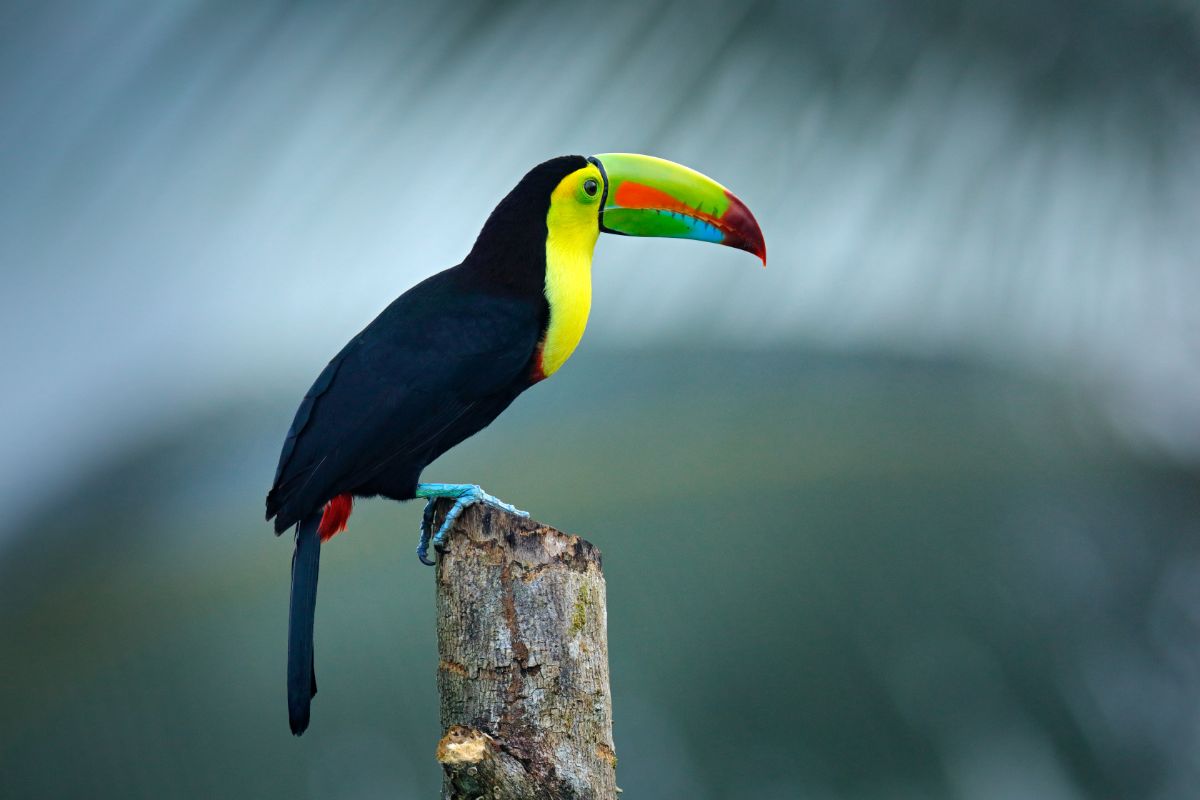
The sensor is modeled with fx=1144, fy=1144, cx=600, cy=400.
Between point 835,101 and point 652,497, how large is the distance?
6.06ft

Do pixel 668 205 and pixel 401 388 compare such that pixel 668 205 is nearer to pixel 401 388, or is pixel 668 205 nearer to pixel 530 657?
pixel 401 388

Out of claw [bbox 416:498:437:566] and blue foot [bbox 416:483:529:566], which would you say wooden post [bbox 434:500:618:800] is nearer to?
blue foot [bbox 416:483:529:566]

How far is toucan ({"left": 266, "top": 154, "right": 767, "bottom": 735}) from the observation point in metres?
2.34

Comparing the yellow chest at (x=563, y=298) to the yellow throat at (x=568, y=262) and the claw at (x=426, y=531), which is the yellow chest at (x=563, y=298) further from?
the claw at (x=426, y=531)

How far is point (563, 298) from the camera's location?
2.62m

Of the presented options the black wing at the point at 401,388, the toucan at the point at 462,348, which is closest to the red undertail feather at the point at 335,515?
the toucan at the point at 462,348

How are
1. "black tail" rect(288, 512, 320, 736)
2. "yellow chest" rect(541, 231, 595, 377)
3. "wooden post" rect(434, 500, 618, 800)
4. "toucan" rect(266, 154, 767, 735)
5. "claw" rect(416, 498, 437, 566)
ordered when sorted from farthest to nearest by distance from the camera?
1. "yellow chest" rect(541, 231, 595, 377)
2. "claw" rect(416, 498, 437, 566)
3. "toucan" rect(266, 154, 767, 735)
4. "black tail" rect(288, 512, 320, 736)
5. "wooden post" rect(434, 500, 618, 800)

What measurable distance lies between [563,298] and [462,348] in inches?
10.9

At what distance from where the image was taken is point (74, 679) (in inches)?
180

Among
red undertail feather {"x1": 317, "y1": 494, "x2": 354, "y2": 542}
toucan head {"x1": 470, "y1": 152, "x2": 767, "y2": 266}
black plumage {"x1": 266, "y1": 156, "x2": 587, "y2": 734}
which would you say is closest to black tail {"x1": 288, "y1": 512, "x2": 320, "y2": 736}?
black plumage {"x1": 266, "y1": 156, "x2": 587, "y2": 734}

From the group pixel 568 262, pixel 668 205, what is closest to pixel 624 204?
pixel 668 205

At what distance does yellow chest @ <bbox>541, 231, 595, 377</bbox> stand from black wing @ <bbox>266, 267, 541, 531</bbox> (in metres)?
0.05

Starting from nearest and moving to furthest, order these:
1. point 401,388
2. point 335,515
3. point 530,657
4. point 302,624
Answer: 1. point 530,657
2. point 302,624
3. point 401,388
4. point 335,515

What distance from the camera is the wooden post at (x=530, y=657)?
1.90 meters
